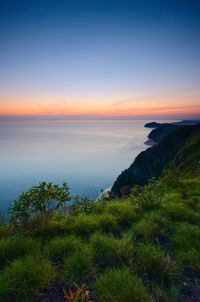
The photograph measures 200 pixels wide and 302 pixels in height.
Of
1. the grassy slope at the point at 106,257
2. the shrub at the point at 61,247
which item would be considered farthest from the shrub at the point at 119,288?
the shrub at the point at 61,247

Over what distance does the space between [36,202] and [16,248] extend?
1.51 m

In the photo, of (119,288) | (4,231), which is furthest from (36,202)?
(119,288)

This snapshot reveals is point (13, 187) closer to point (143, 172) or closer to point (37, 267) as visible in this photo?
point (143, 172)

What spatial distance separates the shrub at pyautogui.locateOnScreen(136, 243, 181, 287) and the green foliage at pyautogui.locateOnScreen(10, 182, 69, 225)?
2.92 meters

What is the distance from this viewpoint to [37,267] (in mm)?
4477

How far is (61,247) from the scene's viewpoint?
213 inches

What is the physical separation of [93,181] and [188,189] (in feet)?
265

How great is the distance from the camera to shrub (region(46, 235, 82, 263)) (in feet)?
17.1

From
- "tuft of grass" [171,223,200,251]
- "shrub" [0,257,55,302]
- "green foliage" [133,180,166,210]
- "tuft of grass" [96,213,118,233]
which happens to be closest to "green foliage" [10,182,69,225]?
"tuft of grass" [96,213,118,233]

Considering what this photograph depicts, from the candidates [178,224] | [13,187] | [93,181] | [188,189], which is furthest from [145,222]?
[93,181]

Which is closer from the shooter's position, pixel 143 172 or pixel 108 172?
pixel 143 172

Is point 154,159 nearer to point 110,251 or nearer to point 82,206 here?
point 82,206

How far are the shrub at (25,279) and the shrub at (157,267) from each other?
5.78ft

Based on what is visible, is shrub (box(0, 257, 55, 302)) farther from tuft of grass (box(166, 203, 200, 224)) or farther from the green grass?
tuft of grass (box(166, 203, 200, 224))
